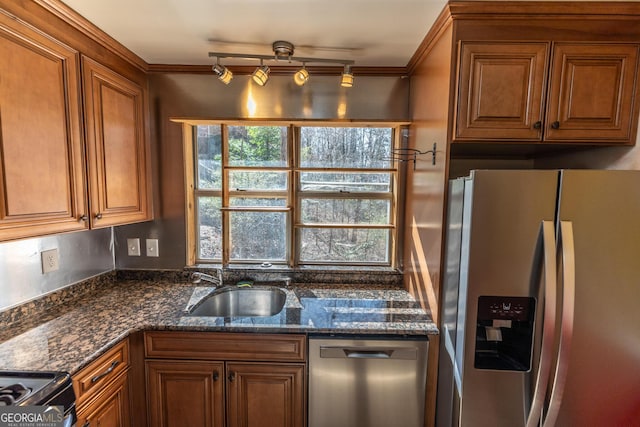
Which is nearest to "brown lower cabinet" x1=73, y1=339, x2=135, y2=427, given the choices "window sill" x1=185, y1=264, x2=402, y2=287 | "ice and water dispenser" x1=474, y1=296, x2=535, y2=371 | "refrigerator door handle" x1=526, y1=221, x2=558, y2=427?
"window sill" x1=185, y1=264, x2=402, y2=287

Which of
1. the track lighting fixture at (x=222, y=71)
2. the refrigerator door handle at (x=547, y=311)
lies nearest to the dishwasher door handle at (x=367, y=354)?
the refrigerator door handle at (x=547, y=311)

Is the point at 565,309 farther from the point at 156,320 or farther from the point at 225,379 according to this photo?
the point at 156,320

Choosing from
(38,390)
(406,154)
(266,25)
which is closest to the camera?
(38,390)

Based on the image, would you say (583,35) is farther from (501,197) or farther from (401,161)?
(401,161)

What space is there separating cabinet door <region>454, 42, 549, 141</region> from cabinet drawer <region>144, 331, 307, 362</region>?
1.31 m

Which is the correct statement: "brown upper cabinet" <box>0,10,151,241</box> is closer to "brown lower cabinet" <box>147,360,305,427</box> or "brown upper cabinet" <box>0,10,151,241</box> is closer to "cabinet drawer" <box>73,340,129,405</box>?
"cabinet drawer" <box>73,340,129,405</box>

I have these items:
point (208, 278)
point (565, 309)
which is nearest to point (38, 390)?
point (208, 278)

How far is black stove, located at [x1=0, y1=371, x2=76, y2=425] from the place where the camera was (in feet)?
3.06

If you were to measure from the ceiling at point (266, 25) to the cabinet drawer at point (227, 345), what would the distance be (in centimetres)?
155

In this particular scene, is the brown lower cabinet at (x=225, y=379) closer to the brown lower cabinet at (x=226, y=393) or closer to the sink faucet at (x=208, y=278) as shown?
the brown lower cabinet at (x=226, y=393)

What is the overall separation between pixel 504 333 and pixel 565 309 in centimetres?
25

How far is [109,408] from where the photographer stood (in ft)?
4.40

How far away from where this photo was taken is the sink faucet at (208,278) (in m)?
2.03

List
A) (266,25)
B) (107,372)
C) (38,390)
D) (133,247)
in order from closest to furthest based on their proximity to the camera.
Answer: (38,390)
(107,372)
(266,25)
(133,247)
